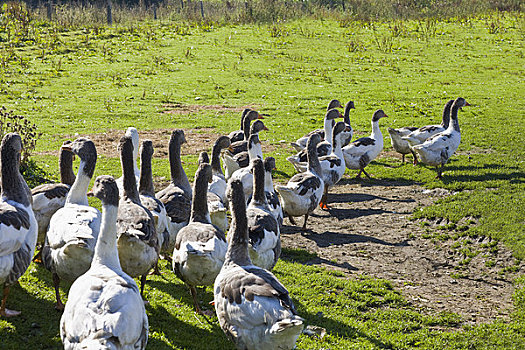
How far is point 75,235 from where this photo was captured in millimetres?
6883

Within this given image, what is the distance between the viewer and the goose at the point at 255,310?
5715 mm

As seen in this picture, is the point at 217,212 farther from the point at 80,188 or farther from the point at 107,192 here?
the point at 107,192

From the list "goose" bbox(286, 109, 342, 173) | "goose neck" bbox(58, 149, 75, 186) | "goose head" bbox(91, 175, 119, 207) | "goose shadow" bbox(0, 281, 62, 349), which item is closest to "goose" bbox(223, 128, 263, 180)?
"goose" bbox(286, 109, 342, 173)

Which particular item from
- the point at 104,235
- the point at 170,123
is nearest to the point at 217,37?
the point at 170,123

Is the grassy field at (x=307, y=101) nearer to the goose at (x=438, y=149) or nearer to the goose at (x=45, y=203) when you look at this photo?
the goose at (x=438, y=149)

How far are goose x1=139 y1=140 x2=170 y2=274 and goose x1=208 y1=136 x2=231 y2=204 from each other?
205 centimetres

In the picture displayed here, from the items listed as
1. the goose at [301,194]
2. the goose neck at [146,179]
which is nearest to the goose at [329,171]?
the goose at [301,194]

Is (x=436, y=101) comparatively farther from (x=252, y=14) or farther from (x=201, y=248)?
(x=252, y=14)

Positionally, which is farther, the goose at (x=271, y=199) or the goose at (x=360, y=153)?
the goose at (x=360, y=153)

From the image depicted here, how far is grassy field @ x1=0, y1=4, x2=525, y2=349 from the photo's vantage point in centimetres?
795

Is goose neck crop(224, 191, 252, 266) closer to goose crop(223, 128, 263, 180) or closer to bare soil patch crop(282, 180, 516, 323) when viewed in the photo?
bare soil patch crop(282, 180, 516, 323)

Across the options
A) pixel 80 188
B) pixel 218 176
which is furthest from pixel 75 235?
pixel 218 176

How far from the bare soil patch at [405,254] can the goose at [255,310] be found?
378 cm

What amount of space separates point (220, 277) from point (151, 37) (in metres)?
33.2
